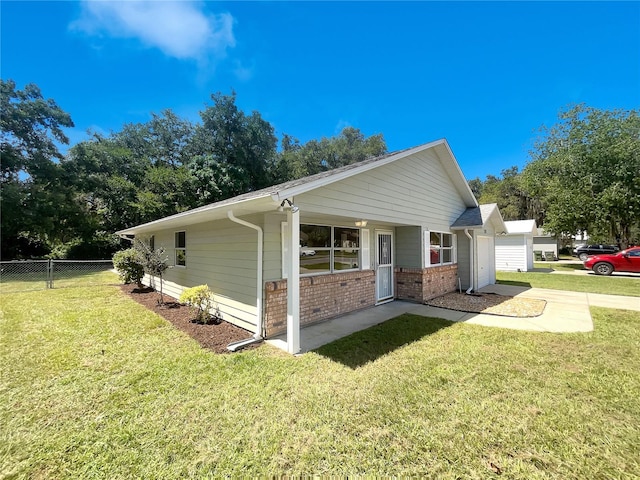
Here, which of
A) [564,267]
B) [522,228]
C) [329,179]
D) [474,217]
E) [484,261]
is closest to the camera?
[329,179]

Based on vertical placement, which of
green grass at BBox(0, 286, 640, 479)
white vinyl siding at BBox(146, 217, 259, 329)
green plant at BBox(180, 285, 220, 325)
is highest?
white vinyl siding at BBox(146, 217, 259, 329)

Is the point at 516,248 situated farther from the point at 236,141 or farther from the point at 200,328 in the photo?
the point at 236,141

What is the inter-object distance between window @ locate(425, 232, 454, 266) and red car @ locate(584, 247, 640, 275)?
12.0 meters

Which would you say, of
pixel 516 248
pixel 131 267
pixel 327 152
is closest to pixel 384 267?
pixel 131 267

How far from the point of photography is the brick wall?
5434 mm

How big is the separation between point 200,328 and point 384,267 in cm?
548

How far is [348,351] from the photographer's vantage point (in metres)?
4.74

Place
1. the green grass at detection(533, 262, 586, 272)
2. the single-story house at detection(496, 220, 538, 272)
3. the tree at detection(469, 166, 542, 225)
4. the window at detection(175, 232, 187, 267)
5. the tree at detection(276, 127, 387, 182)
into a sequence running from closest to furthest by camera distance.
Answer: the window at detection(175, 232, 187, 267), the single-story house at detection(496, 220, 538, 272), the green grass at detection(533, 262, 586, 272), the tree at detection(276, 127, 387, 182), the tree at detection(469, 166, 542, 225)

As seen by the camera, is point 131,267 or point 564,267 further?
point 564,267

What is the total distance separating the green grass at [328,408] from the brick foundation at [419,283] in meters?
3.05

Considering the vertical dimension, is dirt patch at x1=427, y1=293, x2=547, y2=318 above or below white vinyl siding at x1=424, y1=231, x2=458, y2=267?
below

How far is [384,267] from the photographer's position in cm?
853

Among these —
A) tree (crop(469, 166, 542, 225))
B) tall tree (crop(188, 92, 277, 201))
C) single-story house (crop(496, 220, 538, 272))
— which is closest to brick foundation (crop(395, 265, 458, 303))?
single-story house (crop(496, 220, 538, 272))

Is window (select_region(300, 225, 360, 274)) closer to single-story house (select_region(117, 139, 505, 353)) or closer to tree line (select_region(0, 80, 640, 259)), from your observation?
single-story house (select_region(117, 139, 505, 353))
